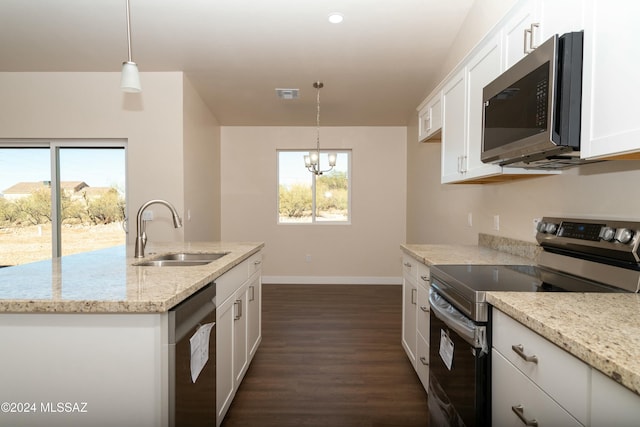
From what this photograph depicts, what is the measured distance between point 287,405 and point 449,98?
2.33m

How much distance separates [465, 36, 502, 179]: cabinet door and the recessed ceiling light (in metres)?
1.26

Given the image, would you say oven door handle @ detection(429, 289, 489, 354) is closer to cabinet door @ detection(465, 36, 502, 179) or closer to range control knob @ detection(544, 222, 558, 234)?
range control knob @ detection(544, 222, 558, 234)

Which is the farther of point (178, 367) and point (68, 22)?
point (68, 22)

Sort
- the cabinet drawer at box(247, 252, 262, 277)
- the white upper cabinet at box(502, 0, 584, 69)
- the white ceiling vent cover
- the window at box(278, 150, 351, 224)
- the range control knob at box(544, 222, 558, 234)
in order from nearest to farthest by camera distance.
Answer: the white upper cabinet at box(502, 0, 584, 69) → the range control knob at box(544, 222, 558, 234) → the cabinet drawer at box(247, 252, 262, 277) → the white ceiling vent cover → the window at box(278, 150, 351, 224)

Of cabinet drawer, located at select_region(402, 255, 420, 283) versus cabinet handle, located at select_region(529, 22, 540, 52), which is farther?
cabinet drawer, located at select_region(402, 255, 420, 283)

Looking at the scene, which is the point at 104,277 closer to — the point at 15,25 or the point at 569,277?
the point at 569,277

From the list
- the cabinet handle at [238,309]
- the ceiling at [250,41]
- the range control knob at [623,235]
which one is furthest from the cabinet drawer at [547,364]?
the ceiling at [250,41]

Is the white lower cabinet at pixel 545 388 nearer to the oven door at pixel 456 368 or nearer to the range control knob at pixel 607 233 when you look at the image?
the oven door at pixel 456 368

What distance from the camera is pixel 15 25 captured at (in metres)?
3.08

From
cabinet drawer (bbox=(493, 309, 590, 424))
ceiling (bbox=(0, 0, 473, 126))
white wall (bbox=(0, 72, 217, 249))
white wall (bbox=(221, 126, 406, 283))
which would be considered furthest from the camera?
white wall (bbox=(221, 126, 406, 283))

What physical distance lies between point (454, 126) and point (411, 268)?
3.40 feet

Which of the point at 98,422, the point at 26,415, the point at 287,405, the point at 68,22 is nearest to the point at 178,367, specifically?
the point at 98,422

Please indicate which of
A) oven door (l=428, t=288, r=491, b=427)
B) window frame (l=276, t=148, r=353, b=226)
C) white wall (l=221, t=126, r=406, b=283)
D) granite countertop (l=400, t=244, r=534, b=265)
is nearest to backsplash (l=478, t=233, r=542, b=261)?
granite countertop (l=400, t=244, r=534, b=265)

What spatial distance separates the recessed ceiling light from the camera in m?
2.91
